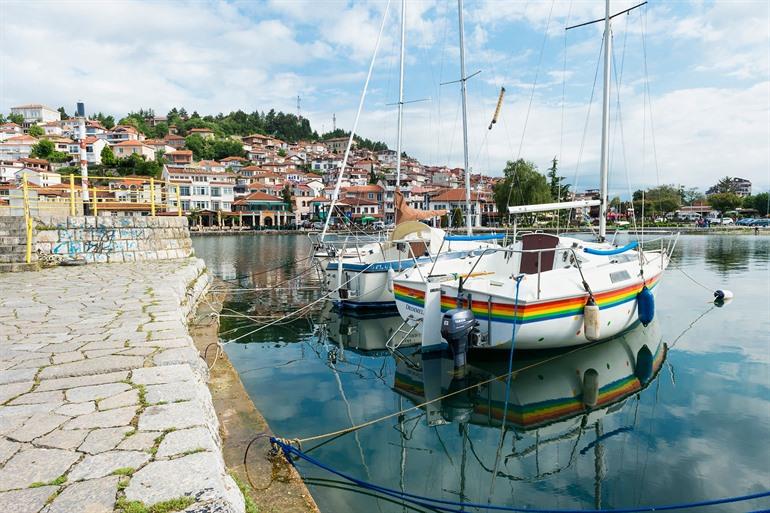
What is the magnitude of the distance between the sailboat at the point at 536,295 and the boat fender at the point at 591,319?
0.06ft

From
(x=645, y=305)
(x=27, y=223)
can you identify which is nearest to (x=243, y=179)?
(x=27, y=223)

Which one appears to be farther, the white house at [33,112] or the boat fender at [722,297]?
the white house at [33,112]

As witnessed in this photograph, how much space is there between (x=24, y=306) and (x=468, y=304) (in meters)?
7.83

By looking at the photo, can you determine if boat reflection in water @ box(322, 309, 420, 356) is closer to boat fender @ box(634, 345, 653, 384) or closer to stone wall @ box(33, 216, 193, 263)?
boat fender @ box(634, 345, 653, 384)

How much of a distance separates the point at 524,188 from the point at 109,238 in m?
54.8

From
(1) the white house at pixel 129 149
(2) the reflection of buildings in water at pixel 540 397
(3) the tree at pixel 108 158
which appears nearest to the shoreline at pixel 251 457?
(2) the reflection of buildings in water at pixel 540 397

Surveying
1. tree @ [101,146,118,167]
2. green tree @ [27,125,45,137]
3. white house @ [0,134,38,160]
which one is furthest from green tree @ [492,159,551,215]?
green tree @ [27,125,45,137]

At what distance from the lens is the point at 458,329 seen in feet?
26.3

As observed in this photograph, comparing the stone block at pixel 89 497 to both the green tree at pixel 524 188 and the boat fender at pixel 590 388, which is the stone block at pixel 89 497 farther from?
the green tree at pixel 524 188

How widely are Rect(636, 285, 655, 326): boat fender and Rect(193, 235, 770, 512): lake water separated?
0.73m

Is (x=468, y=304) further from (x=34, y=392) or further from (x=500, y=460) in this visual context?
(x=34, y=392)

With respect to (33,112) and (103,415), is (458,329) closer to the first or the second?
(103,415)

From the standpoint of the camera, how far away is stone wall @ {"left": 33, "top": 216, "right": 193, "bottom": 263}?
1377 centimetres

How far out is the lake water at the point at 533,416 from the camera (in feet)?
16.5
